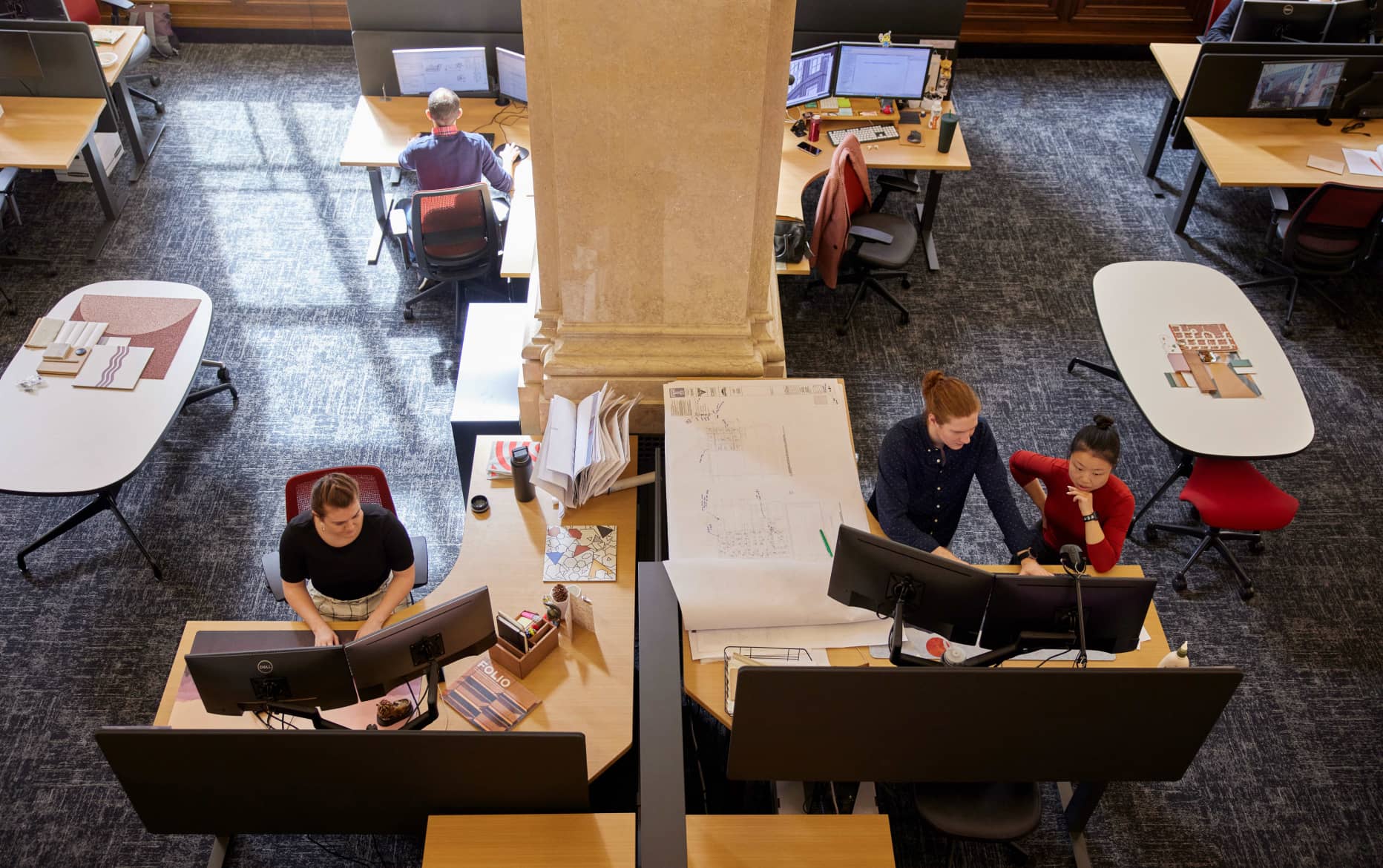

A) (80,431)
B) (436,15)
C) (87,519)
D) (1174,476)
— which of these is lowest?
(87,519)

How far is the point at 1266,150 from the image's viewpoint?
5.34 meters

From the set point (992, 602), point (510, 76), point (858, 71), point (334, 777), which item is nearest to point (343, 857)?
point (334, 777)

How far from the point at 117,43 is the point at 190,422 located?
2.55 m

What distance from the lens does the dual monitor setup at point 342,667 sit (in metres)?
2.59

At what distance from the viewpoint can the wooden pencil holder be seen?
9.74 feet

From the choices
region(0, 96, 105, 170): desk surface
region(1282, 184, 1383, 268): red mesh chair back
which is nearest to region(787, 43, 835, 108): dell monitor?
region(1282, 184, 1383, 268): red mesh chair back

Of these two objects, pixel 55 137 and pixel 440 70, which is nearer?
pixel 55 137

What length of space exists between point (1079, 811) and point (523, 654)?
189 cm

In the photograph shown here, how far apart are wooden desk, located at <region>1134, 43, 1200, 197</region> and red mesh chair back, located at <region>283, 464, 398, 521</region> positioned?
475cm

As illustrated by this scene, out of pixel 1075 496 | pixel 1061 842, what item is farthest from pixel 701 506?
pixel 1061 842

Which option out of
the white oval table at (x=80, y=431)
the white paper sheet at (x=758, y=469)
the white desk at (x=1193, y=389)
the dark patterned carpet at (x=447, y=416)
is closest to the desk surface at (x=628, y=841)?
the dark patterned carpet at (x=447, y=416)

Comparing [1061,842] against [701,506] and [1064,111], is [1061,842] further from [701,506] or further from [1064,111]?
[1064,111]

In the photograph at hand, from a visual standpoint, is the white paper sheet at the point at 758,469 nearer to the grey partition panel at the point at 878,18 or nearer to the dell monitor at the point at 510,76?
the dell monitor at the point at 510,76

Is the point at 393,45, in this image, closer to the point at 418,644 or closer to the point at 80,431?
the point at 80,431
